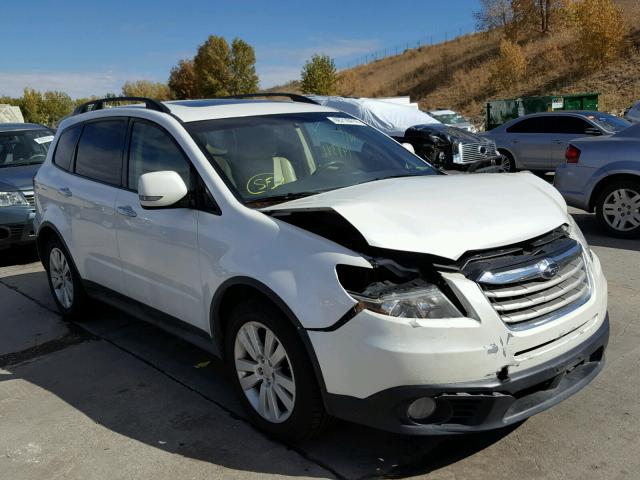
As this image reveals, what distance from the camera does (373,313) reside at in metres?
2.55

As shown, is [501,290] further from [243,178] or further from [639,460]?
[243,178]

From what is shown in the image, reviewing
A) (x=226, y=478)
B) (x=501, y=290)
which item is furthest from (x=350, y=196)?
(x=226, y=478)

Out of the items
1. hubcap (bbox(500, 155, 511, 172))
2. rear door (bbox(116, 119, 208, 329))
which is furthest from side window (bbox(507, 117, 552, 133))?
rear door (bbox(116, 119, 208, 329))

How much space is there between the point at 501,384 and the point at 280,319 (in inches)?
40.5

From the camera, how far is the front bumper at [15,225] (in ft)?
25.0

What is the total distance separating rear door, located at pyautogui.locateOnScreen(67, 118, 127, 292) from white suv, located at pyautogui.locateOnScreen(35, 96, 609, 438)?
75mm

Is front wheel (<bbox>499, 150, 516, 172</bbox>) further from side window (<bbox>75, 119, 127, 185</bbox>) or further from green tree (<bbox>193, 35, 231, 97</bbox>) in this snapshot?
green tree (<bbox>193, 35, 231, 97</bbox>)

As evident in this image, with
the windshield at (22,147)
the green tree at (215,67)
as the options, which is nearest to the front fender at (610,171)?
the windshield at (22,147)

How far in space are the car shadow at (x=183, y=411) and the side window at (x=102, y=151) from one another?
4.30 ft

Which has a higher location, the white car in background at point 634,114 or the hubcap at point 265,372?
the white car in background at point 634,114

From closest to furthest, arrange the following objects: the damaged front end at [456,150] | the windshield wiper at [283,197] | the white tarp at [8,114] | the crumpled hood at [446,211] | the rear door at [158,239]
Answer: the crumpled hood at [446,211]
the windshield wiper at [283,197]
the rear door at [158,239]
the damaged front end at [456,150]
the white tarp at [8,114]

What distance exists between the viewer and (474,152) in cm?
1283

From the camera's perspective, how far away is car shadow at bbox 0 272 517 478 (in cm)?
299

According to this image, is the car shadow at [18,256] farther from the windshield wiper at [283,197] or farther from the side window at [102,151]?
the windshield wiper at [283,197]
